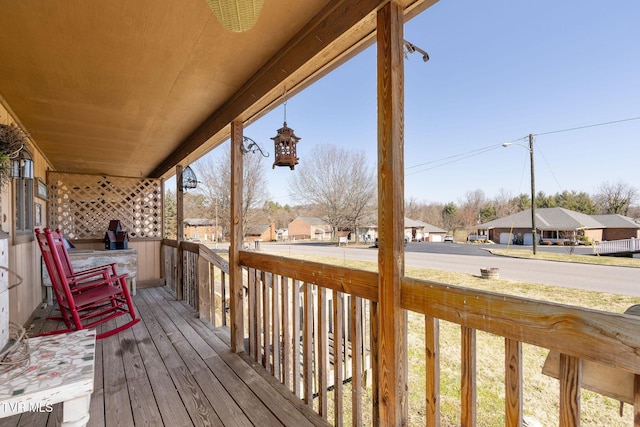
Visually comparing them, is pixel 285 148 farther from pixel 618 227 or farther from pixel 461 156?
pixel 618 227

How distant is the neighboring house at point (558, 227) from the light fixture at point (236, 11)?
1741mm

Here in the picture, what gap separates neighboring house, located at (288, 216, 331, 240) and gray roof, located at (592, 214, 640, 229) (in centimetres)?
488

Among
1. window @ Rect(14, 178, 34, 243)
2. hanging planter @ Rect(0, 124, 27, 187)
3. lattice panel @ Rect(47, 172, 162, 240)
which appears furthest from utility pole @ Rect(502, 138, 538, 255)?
lattice panel @ Rect(47, 172, 162, 240)

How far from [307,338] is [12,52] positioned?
250cm

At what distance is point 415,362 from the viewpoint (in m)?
5.27

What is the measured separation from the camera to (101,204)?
582 centimetres

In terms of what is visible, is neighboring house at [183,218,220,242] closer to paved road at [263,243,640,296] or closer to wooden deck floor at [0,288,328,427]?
wooden deck floor at [0,288,328,427]

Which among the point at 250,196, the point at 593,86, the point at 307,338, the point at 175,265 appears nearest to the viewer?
the point at 593,86

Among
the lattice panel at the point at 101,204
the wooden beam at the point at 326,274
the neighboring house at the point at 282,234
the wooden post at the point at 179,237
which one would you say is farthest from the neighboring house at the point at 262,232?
the wooden beam at the point at 326,274

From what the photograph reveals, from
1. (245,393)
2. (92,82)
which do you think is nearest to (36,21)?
(92,82)

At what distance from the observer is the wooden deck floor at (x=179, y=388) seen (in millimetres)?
1838

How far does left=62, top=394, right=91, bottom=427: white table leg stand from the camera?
1.09 meters

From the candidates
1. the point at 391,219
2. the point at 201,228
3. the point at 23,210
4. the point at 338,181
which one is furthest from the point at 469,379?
the point at 201,228

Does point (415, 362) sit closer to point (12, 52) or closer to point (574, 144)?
point (574, 144)
